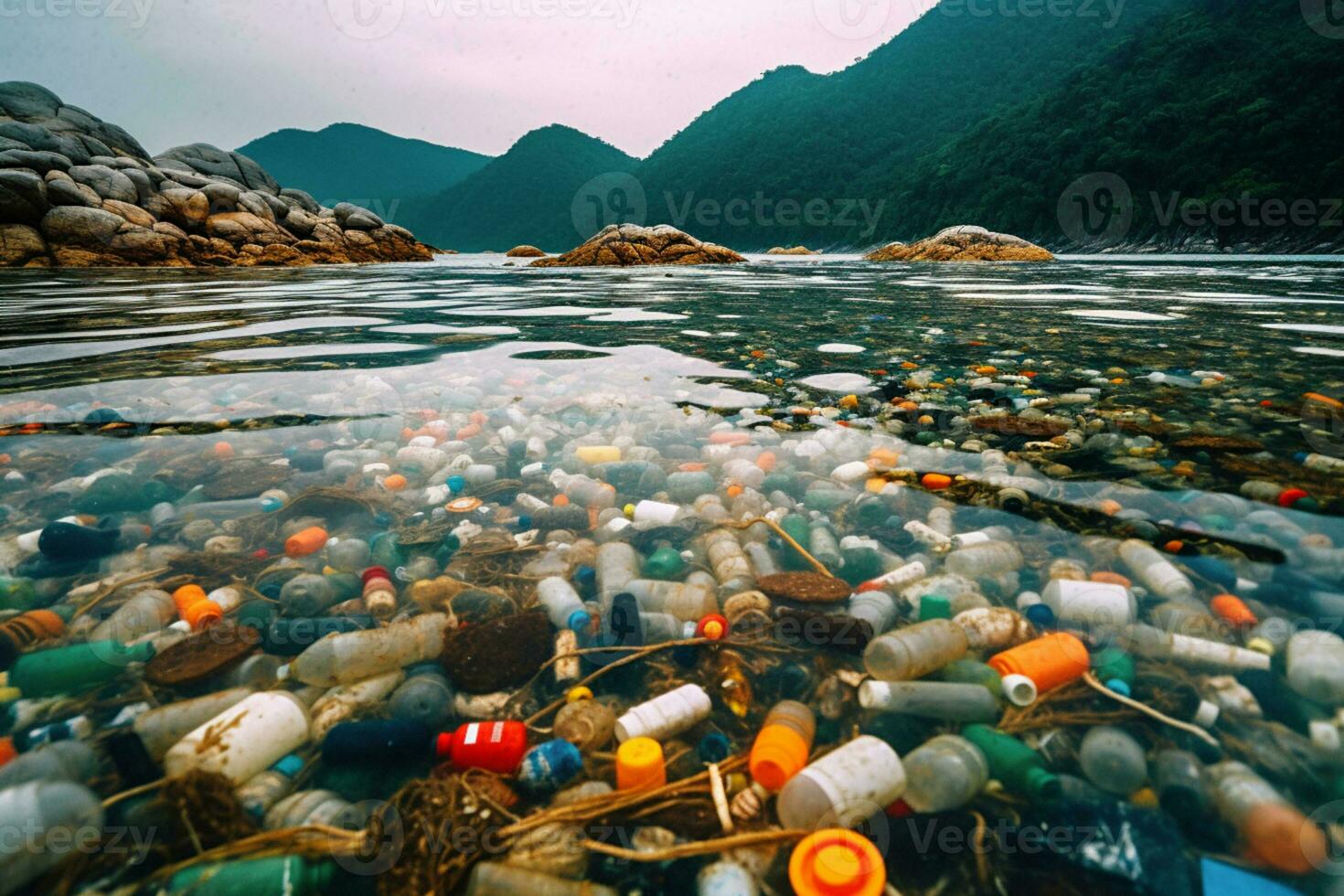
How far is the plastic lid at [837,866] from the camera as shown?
1127 mm

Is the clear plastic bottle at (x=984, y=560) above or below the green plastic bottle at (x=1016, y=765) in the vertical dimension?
above

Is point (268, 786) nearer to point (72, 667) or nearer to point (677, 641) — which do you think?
point (72, 667)

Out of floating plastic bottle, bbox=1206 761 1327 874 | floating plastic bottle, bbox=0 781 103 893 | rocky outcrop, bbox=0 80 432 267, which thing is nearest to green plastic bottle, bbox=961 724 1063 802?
floating plastic bottle, bbox=1206 761 1327 874

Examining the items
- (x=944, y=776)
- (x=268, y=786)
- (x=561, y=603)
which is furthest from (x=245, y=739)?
(x=944, y=776)

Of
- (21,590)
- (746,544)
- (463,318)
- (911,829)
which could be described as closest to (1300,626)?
(911,829)

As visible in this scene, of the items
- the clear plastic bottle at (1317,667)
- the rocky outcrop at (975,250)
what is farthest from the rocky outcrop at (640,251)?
the clear plastic bottle at (1317,667)

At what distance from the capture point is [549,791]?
136 cm

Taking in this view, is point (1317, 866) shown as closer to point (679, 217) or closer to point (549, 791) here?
point (549, 791)

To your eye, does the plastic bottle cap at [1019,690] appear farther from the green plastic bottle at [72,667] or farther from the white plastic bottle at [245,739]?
the green plastic bottle at [72,667]

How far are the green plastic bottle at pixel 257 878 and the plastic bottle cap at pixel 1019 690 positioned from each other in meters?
1.57

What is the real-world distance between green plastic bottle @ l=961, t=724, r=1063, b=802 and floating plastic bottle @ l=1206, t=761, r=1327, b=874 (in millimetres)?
300

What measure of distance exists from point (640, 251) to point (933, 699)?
1169 inches

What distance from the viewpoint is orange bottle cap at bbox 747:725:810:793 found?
4.40ft

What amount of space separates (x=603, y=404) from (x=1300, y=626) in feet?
11.2
